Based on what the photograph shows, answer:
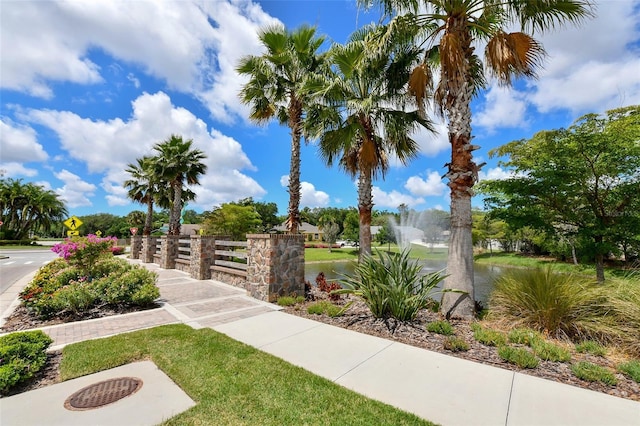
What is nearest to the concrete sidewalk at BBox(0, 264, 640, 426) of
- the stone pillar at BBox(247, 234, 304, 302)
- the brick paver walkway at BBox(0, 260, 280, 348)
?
the brick paver walkway at BBox(0, 260, 280, 348)

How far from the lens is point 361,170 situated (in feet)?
29.4

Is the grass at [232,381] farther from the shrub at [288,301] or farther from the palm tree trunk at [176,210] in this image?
the palm tree trunk at [176,210]

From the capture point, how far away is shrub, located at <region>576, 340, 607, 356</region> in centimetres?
397

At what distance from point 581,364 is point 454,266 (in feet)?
7.91

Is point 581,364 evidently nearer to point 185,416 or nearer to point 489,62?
point 185,416

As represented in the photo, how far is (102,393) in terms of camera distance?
3.00 meters

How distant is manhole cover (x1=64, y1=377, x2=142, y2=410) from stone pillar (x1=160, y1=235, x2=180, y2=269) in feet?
37.7

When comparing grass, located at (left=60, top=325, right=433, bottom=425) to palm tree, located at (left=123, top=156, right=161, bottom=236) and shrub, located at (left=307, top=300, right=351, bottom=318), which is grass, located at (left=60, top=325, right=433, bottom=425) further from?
palm tree, located at (left=123, top=156, right=161, bottom=236)

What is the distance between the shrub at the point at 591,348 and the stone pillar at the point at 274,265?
18.4ft

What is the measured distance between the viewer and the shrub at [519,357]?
3.60 m

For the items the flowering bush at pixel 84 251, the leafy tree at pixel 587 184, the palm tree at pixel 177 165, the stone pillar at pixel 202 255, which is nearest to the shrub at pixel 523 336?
the leafy tree at pixel 587 184

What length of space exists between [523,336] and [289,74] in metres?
10.5

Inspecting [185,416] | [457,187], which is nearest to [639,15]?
[457,187]

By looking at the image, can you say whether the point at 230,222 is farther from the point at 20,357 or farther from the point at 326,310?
the point at 20,357
